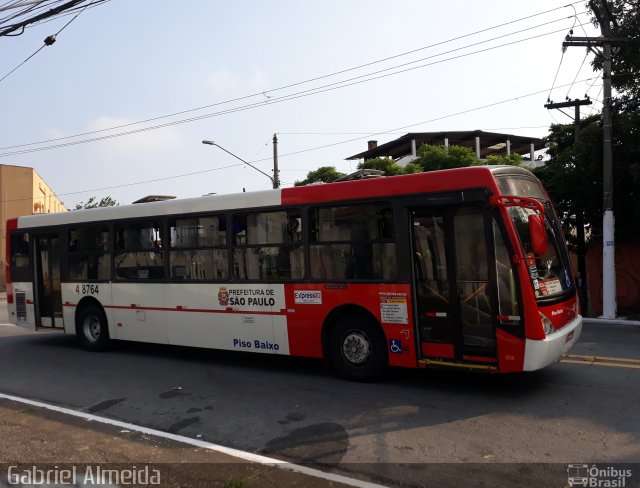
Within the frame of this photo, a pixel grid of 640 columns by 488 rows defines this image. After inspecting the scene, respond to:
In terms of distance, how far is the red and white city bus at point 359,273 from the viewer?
20.6 feet

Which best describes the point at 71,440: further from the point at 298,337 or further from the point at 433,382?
the point at 433,382

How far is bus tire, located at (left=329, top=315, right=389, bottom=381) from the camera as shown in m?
7.16

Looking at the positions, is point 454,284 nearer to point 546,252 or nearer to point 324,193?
point 546,252

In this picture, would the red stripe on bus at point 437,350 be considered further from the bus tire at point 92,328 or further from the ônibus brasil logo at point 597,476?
the bus tire at point 92,328

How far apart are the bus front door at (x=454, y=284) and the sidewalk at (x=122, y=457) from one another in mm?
2803

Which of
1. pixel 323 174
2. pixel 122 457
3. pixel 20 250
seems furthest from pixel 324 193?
pixel 323 174

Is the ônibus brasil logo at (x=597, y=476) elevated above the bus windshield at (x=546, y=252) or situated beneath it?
situated beneath

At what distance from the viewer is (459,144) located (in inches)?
2356

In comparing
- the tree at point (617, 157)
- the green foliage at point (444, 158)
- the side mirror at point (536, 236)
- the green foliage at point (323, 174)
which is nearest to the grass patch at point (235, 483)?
the side mirror at point (536, 236)

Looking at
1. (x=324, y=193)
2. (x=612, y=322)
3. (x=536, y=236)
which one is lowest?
(x=612, y=322)

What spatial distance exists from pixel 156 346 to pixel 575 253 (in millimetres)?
13671

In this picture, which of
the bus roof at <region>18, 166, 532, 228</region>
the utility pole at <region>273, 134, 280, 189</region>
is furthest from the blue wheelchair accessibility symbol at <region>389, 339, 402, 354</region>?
the utility pole at <region>273, 134, 280, 189</region>

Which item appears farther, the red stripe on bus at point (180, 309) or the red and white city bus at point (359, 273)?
the red stripe on bus at point (180, 309)

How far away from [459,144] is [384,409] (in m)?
57.2
